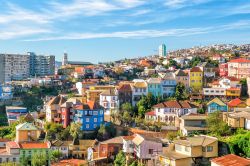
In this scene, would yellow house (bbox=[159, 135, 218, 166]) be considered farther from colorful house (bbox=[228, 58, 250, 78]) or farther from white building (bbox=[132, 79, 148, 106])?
colorful house (bbox=[228, 58, 250, 78])

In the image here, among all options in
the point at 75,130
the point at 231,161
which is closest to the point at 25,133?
the point at 75,130

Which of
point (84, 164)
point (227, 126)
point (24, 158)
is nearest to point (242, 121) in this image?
point (227, 126)

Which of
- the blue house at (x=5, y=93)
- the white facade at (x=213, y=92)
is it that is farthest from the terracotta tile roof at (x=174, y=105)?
the blue house at (x=5, y=93)

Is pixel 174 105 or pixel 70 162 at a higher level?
pixel 174 105

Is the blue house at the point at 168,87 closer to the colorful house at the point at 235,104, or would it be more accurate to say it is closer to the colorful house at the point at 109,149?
the colorful house at the point at 235,104

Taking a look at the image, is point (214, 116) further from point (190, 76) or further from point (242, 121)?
point (190, 76)

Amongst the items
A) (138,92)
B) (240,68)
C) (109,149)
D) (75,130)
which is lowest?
(109,149)

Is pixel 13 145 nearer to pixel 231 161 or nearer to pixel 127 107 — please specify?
pixel 127 107
